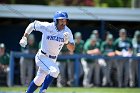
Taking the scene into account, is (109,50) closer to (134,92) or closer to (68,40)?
(134,92)

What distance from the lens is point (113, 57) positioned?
46.1ft

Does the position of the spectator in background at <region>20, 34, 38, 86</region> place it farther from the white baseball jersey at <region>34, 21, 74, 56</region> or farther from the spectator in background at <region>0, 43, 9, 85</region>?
the white baseball jersey at <region>34, 21, 74, 56</region>

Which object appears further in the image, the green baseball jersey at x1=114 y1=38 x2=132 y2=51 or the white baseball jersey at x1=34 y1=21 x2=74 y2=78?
the green baseball jersey at x1=114 y1=38 x2=132 y2=51

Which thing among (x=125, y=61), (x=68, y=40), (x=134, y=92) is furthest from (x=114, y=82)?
(x=68, y=40)

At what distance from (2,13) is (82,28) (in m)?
2.60

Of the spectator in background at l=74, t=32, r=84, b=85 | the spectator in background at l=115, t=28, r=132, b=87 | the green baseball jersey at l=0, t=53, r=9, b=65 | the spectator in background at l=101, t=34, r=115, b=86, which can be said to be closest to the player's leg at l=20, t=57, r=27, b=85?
the green baseball jersey at l=0, t=53, r=9, b=65

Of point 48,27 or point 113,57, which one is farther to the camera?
point 113,57

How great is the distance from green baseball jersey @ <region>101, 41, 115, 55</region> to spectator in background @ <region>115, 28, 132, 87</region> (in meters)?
0.12

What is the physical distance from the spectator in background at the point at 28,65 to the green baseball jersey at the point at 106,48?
176 cm

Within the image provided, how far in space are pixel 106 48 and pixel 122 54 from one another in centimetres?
45

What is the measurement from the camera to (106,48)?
1426cm

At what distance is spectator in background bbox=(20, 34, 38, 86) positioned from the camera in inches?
547

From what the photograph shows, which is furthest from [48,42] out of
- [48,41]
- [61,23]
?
[61,23]

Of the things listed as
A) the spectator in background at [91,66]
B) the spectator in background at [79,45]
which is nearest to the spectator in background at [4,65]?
the spectator in background at [79,45]
